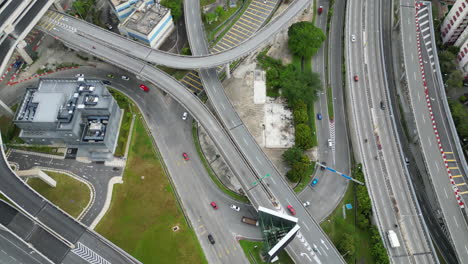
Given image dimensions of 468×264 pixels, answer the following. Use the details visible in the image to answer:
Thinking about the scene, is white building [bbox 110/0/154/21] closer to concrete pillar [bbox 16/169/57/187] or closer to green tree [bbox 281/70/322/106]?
green tree [bbox 281/70/322/106]

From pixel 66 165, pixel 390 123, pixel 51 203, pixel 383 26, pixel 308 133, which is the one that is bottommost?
pixel 51 203

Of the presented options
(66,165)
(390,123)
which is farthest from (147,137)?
(390,123)

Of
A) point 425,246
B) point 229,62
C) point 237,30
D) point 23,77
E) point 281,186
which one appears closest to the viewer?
point 425,246

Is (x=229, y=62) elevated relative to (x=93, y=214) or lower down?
elevated

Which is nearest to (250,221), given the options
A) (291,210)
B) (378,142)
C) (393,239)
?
(291,210)

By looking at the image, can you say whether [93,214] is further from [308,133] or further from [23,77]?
[308,133]

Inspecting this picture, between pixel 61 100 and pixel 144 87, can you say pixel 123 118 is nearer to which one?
pixel 144 87
